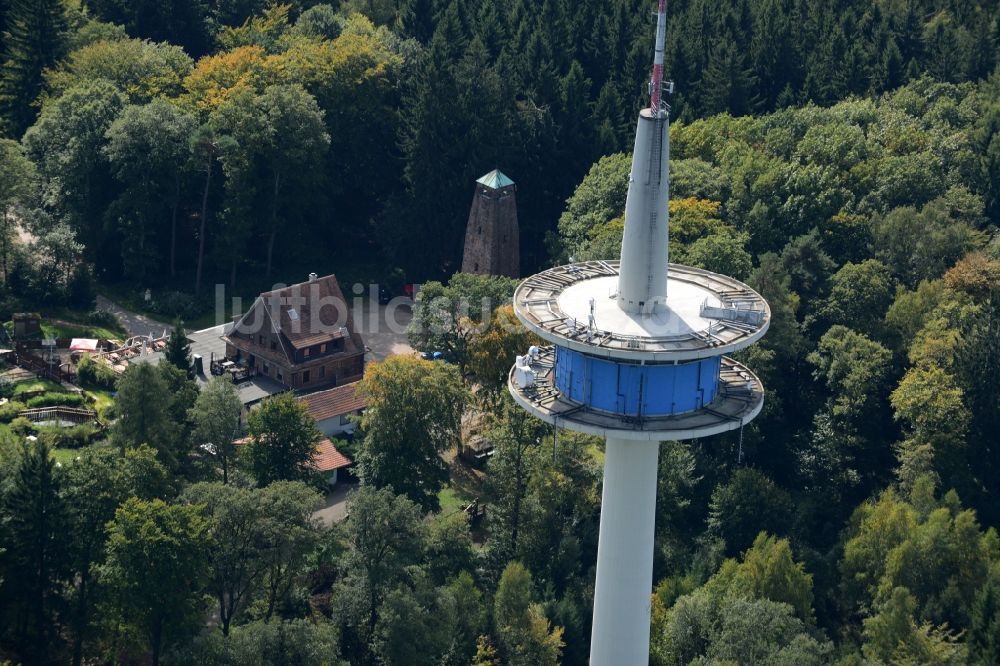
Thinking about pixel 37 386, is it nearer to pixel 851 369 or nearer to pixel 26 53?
pixel 26 53

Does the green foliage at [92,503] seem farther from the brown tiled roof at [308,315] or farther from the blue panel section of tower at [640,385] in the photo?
the blue panel section of tower at [640,385]

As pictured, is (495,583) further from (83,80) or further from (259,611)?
(83,80)

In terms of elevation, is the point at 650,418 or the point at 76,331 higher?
the point at 650,418

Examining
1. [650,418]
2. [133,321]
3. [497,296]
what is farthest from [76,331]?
[650,418]

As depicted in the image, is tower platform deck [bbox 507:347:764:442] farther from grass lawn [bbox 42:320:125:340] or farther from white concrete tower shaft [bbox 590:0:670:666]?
grass lawn [bbox 42:320:125:340]

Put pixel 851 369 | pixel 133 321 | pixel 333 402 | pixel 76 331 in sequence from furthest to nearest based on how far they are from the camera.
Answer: pixel 133 321 < pixel 76 331 < pixel 333 402 < pixel 851 369

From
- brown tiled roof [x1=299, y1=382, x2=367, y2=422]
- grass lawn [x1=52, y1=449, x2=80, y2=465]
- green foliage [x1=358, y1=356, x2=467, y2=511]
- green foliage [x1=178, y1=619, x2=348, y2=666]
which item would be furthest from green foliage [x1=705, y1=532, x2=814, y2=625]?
grass lawn [x1=52, y1=449, x2=80, y2=465]

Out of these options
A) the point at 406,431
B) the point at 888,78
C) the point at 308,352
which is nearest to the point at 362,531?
the point at 406,431
